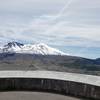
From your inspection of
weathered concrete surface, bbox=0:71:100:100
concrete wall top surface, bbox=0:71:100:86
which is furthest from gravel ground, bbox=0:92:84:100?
concrete wall top surface, bbox=0:71:100:86

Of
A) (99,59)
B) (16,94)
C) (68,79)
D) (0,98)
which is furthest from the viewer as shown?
(99,59)

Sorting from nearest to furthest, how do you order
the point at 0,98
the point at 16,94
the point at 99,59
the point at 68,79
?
the point at 0,98, the point at 16,94, the point at 68,79, the point at 99,59

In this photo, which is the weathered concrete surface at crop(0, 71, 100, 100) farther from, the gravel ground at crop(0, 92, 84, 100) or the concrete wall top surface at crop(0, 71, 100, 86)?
the gravel ground at crop(0, 92, 84, 100)

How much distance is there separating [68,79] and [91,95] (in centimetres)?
198

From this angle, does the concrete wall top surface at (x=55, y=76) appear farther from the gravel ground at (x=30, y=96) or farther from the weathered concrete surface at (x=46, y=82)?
the gravel ground at (x=30, y=96)

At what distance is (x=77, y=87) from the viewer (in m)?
15.7

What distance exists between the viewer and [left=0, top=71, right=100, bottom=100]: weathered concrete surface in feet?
52.0

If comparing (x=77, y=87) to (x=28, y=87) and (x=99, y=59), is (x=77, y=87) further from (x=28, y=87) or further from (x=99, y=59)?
(x=99, y=59)

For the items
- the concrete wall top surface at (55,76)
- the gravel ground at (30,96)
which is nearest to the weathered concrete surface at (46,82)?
the concrete wall top surface at (55,76)

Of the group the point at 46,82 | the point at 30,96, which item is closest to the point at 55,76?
the point at 46,82

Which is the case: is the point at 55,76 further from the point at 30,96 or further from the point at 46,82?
the point at 30,96

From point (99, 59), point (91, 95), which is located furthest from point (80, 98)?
point (99, 59)

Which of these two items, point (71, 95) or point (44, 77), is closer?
point (71, 95)

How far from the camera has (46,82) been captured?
1686cm
